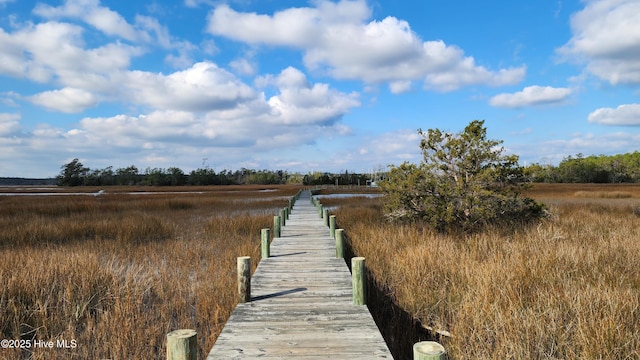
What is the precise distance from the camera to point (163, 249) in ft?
34.8

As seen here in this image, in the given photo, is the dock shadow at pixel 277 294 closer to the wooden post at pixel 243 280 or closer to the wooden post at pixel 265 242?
the wooden post at pixel 243 280

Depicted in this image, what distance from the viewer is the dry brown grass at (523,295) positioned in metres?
4.06

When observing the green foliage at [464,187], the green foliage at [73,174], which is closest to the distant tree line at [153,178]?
the green foliage at [73,174]

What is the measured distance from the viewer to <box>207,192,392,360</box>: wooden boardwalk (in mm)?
3805

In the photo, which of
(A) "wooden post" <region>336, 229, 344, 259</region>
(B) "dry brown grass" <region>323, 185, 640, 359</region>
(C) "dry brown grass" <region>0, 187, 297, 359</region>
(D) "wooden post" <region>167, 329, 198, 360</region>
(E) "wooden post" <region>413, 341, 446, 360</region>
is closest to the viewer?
(E) "wooden post" <region>413, 341, 446, 360</region>

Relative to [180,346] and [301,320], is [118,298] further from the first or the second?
[180,346]

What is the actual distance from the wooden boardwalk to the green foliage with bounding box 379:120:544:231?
4.77 m

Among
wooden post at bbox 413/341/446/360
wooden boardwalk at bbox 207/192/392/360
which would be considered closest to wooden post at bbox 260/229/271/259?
wooden boardwalk at bbox 207/192/392/360

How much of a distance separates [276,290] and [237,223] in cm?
943

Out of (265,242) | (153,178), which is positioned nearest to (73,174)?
(153,178)

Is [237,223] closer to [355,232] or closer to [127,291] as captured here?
[355,232]

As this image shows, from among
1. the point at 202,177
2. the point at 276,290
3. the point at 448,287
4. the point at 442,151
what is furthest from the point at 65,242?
the point at 202,177

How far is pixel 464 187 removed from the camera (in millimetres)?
11211

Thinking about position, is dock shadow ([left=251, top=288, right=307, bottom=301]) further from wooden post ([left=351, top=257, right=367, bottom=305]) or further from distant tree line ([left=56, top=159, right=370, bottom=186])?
distant tree line ([left=56, top=159, right=370, bottom=186])
